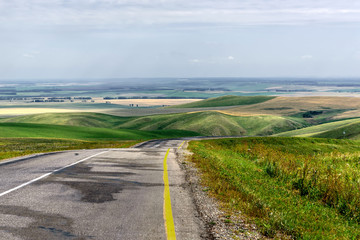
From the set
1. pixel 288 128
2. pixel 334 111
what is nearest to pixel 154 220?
pixel 288 128

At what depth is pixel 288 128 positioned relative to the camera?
131 meters

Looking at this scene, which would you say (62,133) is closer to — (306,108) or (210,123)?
(210,123)

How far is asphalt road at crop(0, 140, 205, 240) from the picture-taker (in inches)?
273

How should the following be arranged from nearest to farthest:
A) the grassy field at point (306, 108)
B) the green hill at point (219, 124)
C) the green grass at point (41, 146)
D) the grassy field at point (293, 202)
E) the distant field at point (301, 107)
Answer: the grassy field at point (293, 202) < the green grass at point (41, 146) < the green hill at point (219, 124) < the grassy field at point (306, 108) < the distant field at point (301, 107)

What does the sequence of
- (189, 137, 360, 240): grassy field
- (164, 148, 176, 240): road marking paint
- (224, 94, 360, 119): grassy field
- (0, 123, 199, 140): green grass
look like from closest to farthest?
(164, 148, 176, 240): road marking paint
(189, 137, 360, 240): grassy field
(0, 123, 199, 140): green grass
(224, 94, 360, 119): grassy field

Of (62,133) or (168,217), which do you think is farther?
(62,133)

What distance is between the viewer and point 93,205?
29.5ft

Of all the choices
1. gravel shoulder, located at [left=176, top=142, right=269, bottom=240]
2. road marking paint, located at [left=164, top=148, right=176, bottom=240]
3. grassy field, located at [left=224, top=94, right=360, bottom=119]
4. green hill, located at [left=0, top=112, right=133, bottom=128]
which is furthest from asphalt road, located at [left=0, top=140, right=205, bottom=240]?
grassy field, located at [left=224, top=94, right=360, bottom=119]

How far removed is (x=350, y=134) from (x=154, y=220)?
68.9 metres

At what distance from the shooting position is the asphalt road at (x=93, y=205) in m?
6.93

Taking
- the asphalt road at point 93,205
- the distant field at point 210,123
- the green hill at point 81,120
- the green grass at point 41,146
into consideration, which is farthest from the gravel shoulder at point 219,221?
the green hill at point 81,120

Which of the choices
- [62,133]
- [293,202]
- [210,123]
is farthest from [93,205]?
[210,123]

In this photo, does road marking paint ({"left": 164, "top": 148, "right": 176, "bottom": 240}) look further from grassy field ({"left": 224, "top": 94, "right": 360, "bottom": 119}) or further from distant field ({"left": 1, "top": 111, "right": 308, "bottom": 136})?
grassy field ({"left": 224, "top": 94, "right": 360, "bottom": 119})

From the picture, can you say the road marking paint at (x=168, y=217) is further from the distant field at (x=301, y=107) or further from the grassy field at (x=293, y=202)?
the distant field at (x=301, y=107)
